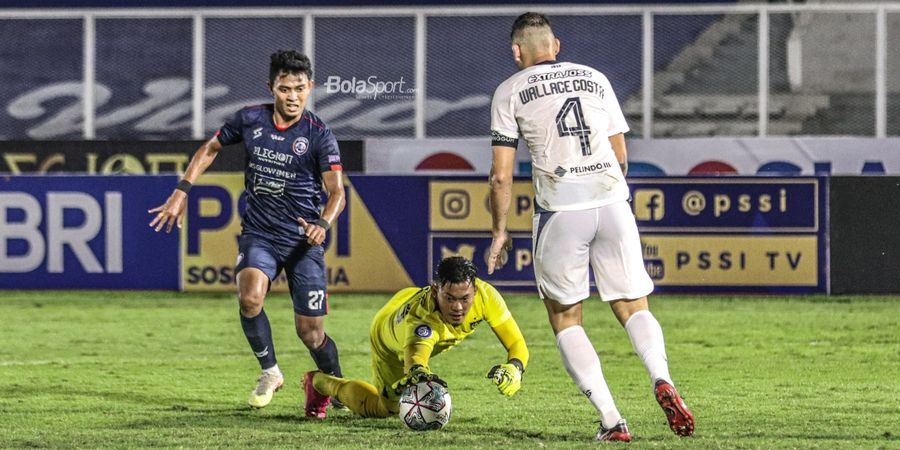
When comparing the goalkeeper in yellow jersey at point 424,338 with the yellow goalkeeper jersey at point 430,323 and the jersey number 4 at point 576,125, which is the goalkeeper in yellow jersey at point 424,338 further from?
the jersey number 4 at point 576,125

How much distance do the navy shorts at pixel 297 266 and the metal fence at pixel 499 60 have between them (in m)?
8.82

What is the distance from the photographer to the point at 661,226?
47.4ft

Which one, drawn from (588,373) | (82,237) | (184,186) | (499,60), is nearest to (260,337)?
(184,186)

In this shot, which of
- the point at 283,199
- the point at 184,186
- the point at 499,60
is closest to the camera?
the point at 184,186

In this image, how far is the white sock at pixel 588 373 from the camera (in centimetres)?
659

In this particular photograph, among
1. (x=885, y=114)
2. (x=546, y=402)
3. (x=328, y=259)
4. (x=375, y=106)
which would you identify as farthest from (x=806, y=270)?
(x=546, y=402)

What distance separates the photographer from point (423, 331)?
722cm

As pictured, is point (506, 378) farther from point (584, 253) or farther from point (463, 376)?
point (463, 376)

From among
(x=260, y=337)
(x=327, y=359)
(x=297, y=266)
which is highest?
(x=297, y=266)

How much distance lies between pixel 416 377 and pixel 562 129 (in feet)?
4.31

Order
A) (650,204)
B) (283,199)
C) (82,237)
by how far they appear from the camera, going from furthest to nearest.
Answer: (82,237), (650,204), (283,199)

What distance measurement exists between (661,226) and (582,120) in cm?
795

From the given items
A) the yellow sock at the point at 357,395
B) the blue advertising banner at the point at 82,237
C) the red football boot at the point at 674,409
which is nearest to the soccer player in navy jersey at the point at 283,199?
the yellow sock at the point at 357,395

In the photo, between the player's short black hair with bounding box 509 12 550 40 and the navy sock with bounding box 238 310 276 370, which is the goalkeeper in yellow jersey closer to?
the navy sock with bounding box 238 310 276 370
